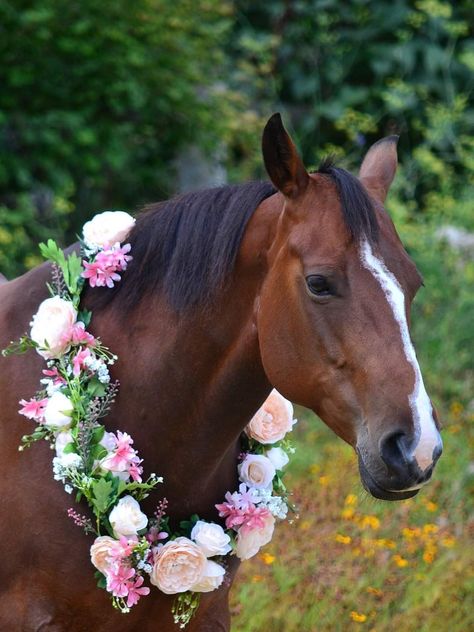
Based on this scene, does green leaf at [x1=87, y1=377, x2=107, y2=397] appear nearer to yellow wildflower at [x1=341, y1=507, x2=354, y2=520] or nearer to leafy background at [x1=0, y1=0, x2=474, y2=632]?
leafy background at [x1=0, y1=0, x2=474, y2=632]

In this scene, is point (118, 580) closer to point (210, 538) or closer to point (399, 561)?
point (210, 538)

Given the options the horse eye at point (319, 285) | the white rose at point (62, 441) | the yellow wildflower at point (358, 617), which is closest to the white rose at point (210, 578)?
the white rose at point (62, 441)

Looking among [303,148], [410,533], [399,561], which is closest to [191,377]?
[399,561]

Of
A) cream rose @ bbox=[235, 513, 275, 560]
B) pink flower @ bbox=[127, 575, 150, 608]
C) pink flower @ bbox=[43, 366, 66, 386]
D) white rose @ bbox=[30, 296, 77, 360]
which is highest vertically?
white rose @ bbox=[30, 296, 77, 360]

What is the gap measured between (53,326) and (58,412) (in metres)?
0.21

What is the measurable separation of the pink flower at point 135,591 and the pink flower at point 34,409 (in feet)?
1.53

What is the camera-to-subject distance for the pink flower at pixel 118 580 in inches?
95.2

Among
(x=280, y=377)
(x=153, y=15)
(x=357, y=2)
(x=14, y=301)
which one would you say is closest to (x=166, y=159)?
(x=153, y=15)

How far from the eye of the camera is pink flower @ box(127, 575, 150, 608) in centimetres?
247

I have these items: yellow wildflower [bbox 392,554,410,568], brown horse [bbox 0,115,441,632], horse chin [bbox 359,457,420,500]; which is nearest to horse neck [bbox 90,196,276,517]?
brown horse [bbox 0,115,441,632]

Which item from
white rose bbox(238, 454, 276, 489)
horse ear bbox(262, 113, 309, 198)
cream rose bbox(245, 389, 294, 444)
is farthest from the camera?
cream rose bbox(245, 389, 294, 444)

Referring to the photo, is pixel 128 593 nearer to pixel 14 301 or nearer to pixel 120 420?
pixel 120 420

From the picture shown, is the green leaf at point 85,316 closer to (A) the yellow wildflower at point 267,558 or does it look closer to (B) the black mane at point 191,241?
(B) the black mane at point 191,241

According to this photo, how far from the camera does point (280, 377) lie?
230 cm
